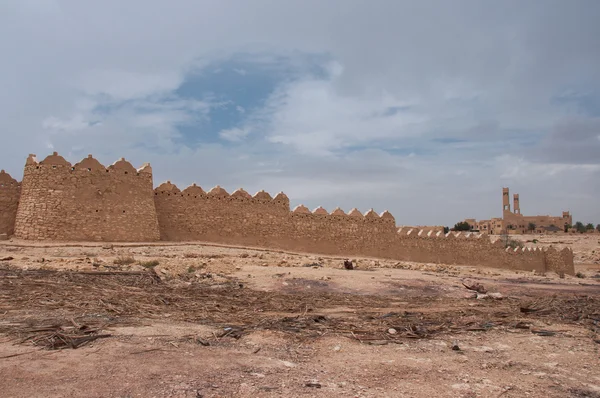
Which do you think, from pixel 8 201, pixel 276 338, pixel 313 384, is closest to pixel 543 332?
pixel 276 338

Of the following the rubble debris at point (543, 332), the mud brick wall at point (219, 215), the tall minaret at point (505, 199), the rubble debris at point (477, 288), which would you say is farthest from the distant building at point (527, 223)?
the rubble debris at point (543, 332)

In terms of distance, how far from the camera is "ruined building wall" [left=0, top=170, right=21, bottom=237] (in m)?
17.1

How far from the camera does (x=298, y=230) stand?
22.1m

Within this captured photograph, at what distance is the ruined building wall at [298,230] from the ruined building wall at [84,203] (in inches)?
42.3

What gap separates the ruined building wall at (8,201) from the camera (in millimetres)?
17125

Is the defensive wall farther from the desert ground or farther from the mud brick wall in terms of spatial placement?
the desert ground

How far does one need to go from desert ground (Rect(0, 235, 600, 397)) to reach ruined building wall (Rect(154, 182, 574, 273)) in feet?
24.8

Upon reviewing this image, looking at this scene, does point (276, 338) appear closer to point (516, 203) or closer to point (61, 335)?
point (61, 335)

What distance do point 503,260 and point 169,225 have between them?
66.6 feet

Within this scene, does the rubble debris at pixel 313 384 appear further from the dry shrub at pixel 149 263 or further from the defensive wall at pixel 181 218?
the defensive wall at pixel 181 218

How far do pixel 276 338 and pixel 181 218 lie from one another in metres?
14.1

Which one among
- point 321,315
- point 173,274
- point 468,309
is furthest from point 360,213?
point 321,315

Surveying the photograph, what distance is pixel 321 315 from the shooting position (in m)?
7.71

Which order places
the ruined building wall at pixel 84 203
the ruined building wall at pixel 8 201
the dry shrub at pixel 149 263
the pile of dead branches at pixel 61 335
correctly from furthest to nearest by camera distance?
1. the ruined building wall at pixel 8 201
2. the ruined building wall at pixel 84 203
3. the dry shrub at pixel 149 263
4. the pile of dead branches at pixel 61 335
